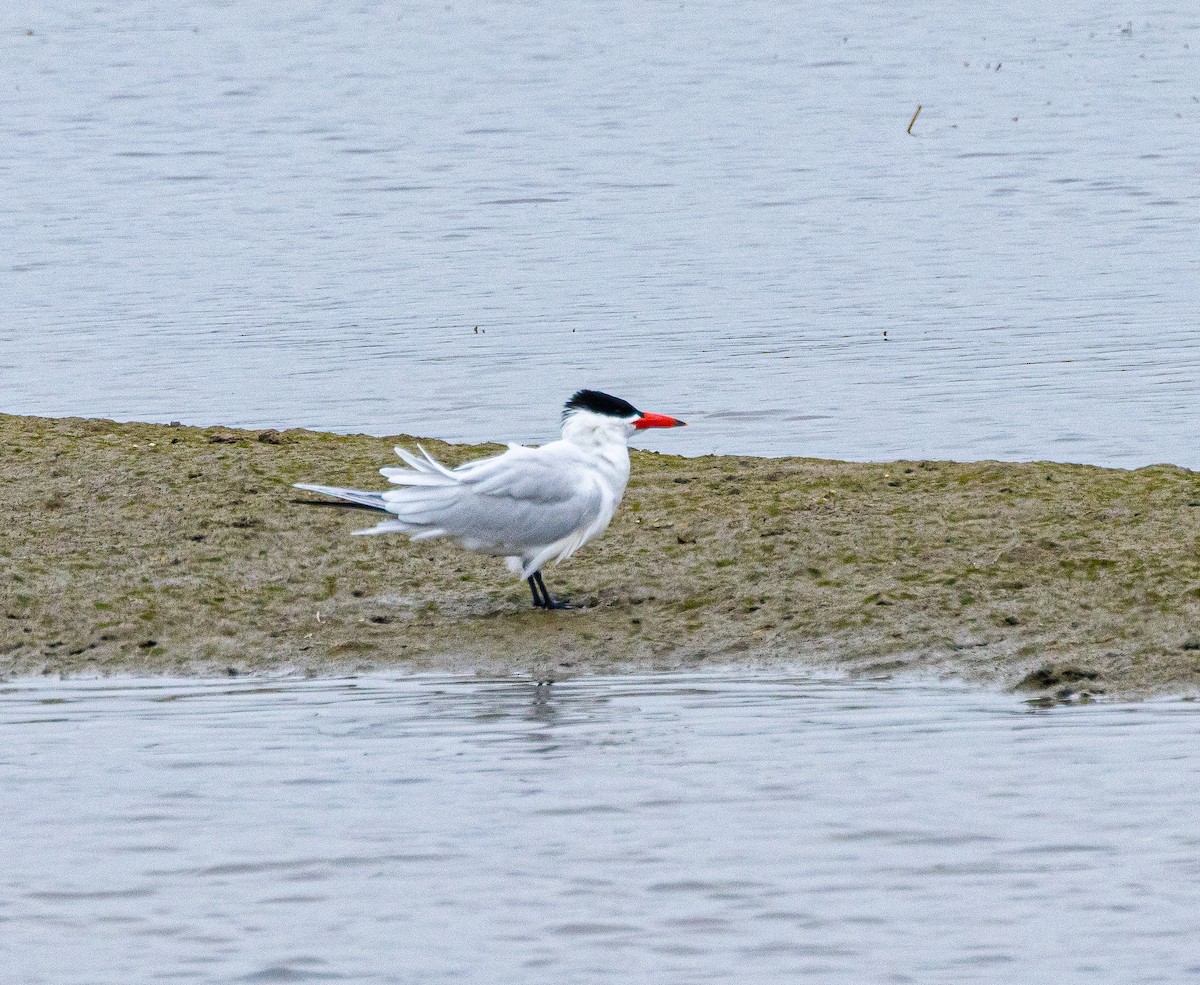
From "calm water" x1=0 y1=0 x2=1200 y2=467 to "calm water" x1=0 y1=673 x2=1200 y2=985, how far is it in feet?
16.5

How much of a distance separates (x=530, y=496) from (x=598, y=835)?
257 cm

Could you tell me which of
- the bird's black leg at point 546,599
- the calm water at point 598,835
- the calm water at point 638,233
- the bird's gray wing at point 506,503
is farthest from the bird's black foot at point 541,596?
the calm water at point 638,233

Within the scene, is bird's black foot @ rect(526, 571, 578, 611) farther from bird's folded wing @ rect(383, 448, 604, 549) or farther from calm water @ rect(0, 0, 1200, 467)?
calm water @ rect(0, 0, 1200, 467)

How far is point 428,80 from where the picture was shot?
3659cm

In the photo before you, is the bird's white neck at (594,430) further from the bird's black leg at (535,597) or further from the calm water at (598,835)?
the calm water at (598,835)

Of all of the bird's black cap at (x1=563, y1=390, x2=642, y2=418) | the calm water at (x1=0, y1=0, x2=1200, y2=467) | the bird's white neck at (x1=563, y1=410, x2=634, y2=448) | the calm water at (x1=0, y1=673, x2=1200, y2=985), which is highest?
the calm water at (x1=0, y1=0, x2=1200, y2=467)

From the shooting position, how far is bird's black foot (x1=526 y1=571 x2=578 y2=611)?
930 cm

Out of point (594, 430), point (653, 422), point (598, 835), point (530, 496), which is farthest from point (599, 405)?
point (598, 835)

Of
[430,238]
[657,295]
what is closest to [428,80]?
[430,238]

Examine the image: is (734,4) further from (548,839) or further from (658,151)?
(548,839)

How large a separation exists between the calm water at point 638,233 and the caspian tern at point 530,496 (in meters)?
3.52

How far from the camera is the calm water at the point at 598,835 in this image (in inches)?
234

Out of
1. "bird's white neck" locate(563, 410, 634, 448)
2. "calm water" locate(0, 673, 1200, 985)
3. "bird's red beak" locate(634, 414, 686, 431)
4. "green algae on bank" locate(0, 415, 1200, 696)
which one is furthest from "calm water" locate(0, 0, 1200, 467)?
"calm water" locate(0, 673, 1200, 985)

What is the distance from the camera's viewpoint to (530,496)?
30.0 ft
